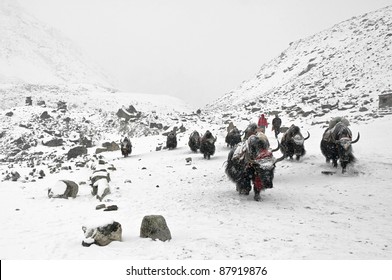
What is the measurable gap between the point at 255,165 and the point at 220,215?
1652 mm

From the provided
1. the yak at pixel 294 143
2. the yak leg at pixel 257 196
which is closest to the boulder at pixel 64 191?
the yak leg at pixel 257 196

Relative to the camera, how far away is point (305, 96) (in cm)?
3353

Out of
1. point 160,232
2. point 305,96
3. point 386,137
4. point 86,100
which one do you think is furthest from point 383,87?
point 86,100

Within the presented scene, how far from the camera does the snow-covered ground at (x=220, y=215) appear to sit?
4559 millimetres

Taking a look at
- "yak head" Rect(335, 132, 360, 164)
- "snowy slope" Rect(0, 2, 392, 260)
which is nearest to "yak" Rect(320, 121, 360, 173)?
"yak head" Rect(335, 132, 360, 164)

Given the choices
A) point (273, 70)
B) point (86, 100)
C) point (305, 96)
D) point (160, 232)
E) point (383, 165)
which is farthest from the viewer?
point (273, 70)

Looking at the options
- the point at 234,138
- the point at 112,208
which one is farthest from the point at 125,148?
the point at 112,208

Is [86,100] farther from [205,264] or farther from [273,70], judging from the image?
[205,264]

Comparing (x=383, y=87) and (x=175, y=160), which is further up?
(x=383, y=87)

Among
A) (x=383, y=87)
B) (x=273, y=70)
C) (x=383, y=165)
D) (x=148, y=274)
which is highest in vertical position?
(x=273, y=70)

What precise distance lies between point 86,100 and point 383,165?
3931 cm

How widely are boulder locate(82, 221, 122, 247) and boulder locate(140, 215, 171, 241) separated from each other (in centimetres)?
41

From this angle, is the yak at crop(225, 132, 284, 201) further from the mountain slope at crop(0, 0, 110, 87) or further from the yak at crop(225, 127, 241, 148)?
the mountain slope at crop(0, 0, 110, 87)

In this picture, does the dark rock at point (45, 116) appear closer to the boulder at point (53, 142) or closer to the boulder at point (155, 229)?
the boulder at point (53, 142)
